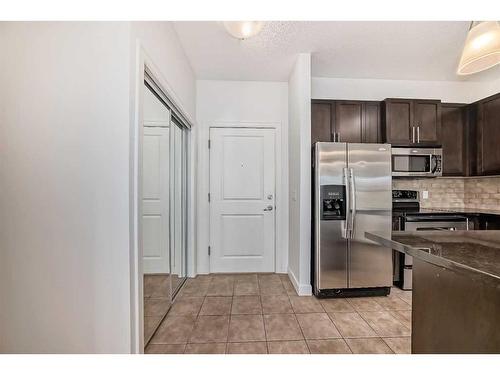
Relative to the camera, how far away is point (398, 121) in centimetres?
294

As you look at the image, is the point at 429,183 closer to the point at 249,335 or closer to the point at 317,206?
the point at 317,206

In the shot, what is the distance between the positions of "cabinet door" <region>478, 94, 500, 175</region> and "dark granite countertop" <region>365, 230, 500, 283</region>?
243 cm

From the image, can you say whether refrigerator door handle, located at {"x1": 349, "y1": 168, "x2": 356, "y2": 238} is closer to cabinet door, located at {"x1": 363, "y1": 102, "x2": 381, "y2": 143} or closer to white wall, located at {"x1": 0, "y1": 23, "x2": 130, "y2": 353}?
cabinet door, located at {"x1": 363, "y1": 102, "x2": 381, "y2": 143}

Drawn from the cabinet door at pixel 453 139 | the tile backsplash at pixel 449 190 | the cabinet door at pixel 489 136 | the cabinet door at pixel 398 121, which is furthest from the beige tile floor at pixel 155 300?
the cabinet door at pixel 489 136

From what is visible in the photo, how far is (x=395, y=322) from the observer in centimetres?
208

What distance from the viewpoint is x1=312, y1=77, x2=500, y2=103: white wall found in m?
3.23

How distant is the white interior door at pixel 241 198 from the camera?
3.25m

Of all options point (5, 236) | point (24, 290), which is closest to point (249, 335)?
point (24, 290)

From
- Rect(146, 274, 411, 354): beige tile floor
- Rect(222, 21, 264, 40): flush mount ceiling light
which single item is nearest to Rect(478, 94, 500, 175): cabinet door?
Rect(146, 274, 411, 354): beige tile floor

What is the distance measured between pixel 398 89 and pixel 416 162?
1059 mm

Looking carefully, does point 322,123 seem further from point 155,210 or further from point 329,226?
point 155,210

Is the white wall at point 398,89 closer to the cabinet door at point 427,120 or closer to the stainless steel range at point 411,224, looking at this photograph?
the cabinet door at point 427,120

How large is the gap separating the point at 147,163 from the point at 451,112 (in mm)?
3653

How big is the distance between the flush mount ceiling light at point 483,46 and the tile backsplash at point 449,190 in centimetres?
232
